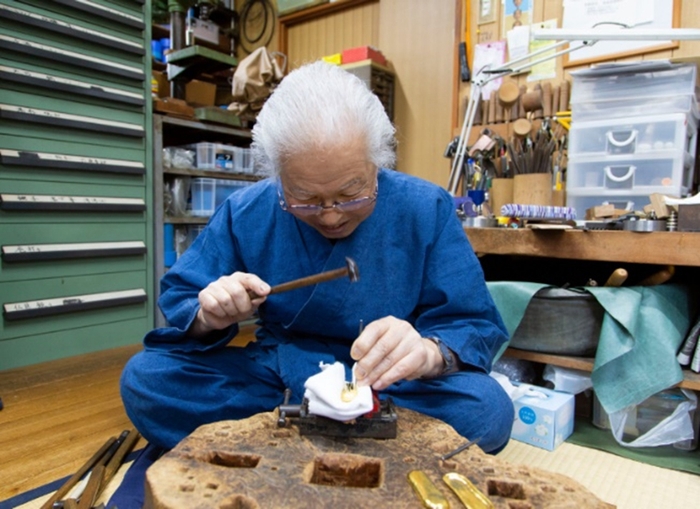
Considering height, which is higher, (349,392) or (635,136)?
(635,136)

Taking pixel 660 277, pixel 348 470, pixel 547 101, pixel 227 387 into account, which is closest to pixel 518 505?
pixel 348 470

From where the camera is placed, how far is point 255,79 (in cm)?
316

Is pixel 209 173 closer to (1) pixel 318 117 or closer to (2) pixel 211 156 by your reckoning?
(2) pixel 211 156

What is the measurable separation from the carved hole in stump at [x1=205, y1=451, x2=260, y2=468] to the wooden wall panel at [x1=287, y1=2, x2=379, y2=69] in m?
3.39

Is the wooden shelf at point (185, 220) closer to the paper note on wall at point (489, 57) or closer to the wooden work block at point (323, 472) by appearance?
the paper note on wall at point (489, 57)

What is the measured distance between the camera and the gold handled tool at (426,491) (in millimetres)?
662

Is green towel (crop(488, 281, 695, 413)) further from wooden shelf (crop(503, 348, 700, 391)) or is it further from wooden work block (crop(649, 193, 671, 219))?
wooden work block (crop(649, 193, 671, 219))

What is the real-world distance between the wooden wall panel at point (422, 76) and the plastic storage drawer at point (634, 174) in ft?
4.09

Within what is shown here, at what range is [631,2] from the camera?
8.19 ft

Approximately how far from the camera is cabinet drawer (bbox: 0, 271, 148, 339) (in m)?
2.22

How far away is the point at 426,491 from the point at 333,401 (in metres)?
0.21

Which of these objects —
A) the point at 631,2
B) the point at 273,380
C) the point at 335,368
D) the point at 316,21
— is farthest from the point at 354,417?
the point at 316,21

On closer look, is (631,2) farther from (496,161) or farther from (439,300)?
(439,300)

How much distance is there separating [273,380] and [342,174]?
635 mm
